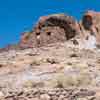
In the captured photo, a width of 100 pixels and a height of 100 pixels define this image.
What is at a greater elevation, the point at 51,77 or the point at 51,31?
the point at 51,31

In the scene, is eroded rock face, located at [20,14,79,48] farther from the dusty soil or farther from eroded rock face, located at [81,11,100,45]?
the dusty soil

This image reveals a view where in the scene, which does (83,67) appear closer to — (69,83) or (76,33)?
(69,83)

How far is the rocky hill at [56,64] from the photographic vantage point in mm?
14376

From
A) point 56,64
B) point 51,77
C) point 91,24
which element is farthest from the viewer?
point 91,24

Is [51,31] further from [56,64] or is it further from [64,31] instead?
[56,64]

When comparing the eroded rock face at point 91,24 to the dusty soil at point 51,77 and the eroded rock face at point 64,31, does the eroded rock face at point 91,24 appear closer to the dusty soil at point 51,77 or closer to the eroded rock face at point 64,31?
the eroded rock face at point 64,31

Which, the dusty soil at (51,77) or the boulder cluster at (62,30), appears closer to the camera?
the dusty soil at (51,77)

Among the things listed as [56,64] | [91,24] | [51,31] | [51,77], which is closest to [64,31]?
[51,31]

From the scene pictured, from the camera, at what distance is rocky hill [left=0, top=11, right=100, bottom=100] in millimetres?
14376

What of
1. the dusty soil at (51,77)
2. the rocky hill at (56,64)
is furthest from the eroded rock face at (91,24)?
the dusty soil at (51,77)

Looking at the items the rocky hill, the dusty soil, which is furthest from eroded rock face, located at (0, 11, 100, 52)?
the dusty soil

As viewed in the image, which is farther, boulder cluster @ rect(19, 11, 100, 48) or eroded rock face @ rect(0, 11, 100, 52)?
boulder cluster @ rect(19, 11, 100, 48)

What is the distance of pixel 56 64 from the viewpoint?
2227 cm

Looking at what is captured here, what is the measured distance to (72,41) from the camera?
32.5m
